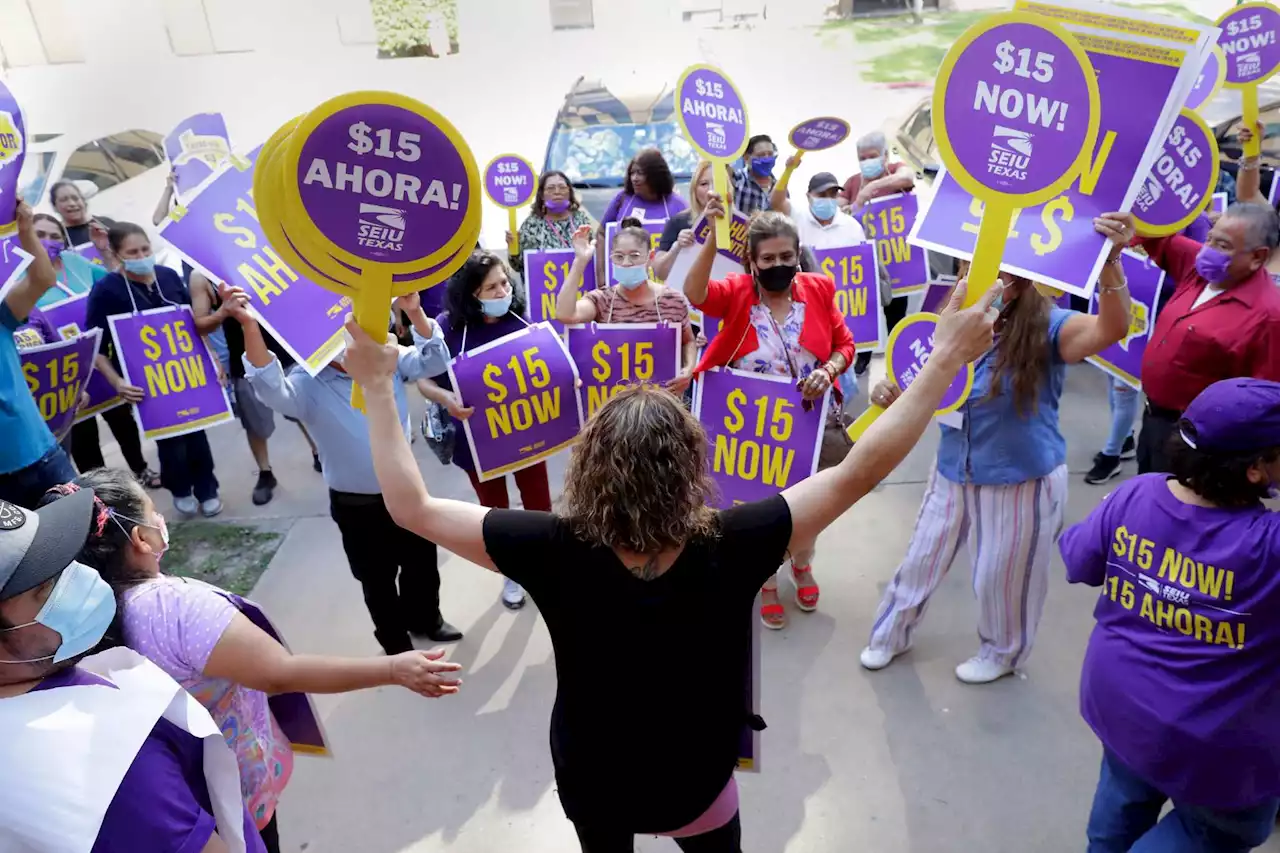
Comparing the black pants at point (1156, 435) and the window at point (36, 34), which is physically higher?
the window at point (36, 34)

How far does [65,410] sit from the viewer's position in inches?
173

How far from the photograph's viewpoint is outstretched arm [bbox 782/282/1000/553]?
1.60 metres

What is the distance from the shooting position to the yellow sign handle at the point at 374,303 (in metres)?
1.68

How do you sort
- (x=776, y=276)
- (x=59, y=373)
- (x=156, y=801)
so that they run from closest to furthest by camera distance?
1. (x=156, y=801)
2. (x=776, y=276)
3. (x=59, y=373)

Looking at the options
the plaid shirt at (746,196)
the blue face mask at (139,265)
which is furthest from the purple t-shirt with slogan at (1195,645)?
the blue face mask at (139,265)

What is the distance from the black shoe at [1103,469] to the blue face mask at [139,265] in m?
6.00

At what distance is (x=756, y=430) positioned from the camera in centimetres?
363

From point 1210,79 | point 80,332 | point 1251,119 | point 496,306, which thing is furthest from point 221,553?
point 1251,119

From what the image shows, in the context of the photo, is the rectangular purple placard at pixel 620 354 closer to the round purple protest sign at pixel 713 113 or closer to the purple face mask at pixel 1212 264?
the round purple protest sign at pixel 713 113

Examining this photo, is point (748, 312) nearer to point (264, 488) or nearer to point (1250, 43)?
point (1250, 43)

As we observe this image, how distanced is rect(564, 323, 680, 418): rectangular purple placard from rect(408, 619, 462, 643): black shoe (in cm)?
137

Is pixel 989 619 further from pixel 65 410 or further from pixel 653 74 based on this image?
pixel 653 74

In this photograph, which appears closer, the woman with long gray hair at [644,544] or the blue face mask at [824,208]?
the woman with long gray hair at [644,544]

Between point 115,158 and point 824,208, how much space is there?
9.94m
